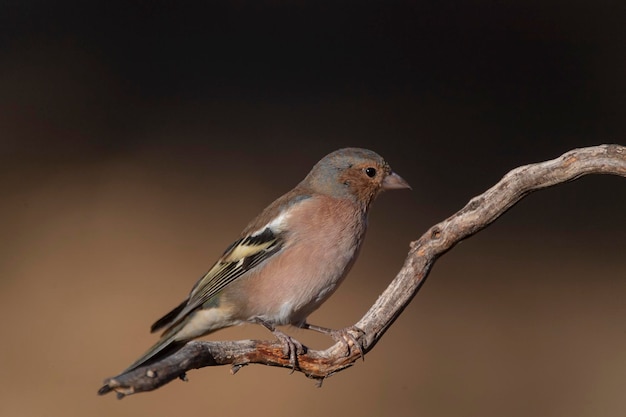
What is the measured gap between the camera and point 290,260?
8.21ft

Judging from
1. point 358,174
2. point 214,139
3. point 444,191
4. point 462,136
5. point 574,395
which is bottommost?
point 574,395

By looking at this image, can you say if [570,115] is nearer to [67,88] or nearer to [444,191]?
[444,191]

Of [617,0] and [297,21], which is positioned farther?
[617,0]

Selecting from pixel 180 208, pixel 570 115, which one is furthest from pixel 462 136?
pixel 180 208

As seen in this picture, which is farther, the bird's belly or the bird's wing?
the bird's wing

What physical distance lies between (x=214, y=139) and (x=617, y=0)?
2.96m

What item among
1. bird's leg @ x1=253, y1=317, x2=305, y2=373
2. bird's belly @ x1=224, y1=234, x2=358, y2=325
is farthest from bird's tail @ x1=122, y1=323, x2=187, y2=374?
bird's leg @ x1=253, y1=317, x2=305, y2=373

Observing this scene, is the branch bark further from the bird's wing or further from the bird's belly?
the bird's wing

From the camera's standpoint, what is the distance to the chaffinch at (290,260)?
2457 millimetres

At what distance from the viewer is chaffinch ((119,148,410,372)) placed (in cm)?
246

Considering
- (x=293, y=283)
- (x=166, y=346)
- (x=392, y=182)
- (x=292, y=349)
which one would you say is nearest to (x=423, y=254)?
(x=292, y=349)

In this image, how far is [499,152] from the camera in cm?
483

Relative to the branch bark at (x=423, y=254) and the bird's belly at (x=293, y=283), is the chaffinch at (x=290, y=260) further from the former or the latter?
the branch bark at (x=423, y=254)

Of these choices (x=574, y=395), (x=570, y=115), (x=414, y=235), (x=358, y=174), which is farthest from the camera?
(x=570, y=115)
